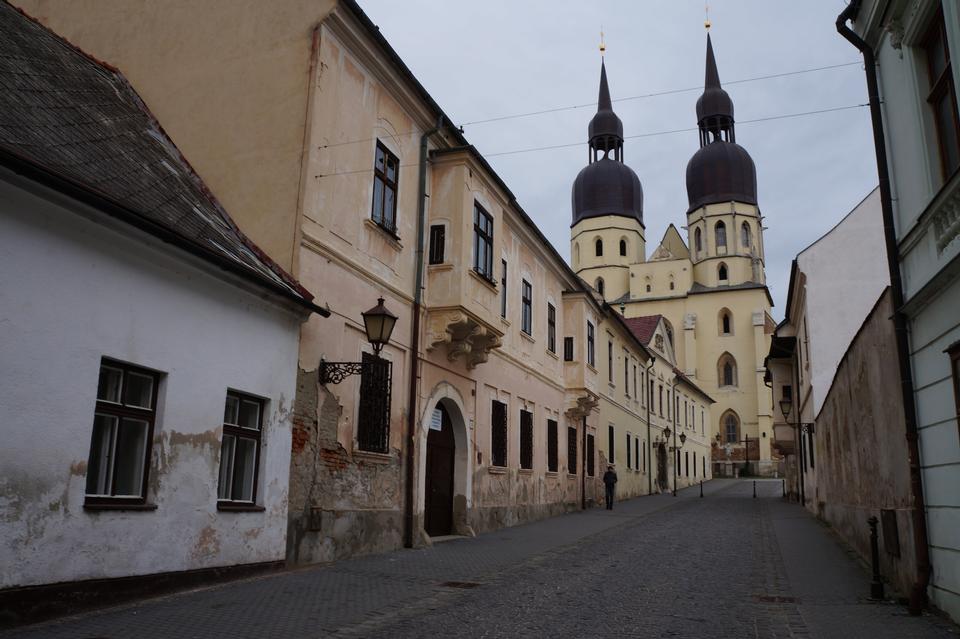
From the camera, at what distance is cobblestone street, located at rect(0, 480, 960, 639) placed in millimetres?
7555

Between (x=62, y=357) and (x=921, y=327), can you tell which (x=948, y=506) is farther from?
(x=62, y=357)

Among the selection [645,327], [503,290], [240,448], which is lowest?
[240,448]

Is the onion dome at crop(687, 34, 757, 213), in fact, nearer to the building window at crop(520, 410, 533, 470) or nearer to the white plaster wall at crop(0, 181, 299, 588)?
the building window at crop(520, 410, 533, 470)

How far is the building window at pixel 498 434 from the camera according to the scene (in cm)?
1967

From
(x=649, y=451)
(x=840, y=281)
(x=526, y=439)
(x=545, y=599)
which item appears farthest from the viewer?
(x=649, y=451)

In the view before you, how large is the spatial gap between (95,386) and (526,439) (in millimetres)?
15412

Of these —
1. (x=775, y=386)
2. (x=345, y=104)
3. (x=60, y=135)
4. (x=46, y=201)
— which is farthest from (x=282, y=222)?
(x=775, y=386)

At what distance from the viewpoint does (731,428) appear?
243 ft

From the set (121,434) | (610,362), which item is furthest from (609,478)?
(121,434)

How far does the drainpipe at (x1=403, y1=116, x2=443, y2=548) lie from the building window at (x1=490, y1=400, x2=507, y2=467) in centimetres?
483

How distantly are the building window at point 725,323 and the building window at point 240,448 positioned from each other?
2761 inches

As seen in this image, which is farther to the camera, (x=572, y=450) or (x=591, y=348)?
(x=591, y=348)

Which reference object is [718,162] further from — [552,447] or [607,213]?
[552,447]

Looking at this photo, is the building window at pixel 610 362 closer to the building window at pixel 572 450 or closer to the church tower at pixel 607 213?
the building window at pixel 572 450
